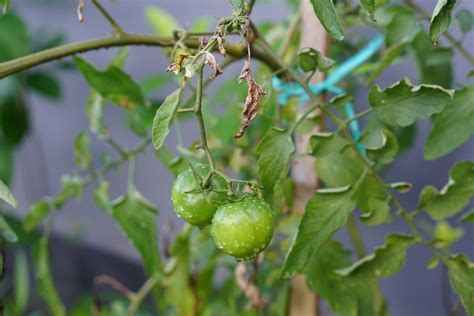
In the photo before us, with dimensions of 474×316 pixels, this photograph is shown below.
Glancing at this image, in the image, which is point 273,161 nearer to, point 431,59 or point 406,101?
point 406,101

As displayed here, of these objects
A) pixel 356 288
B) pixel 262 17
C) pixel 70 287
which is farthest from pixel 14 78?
pixel 356 288

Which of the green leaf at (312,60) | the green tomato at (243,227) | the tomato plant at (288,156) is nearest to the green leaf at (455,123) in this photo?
the tomato plant at (288,156)

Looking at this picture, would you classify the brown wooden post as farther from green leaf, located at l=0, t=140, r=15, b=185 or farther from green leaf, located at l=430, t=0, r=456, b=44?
green leaf, located at l=0, t=140, r=15, b=185

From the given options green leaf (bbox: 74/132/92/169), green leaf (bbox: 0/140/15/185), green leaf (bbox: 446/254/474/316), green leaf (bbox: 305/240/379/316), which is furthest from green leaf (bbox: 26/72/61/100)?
green leaf (bbox: 446/254/474/316)

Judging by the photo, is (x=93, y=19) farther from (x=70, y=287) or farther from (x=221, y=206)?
(x=221, y=206)

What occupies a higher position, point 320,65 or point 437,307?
point 320,65

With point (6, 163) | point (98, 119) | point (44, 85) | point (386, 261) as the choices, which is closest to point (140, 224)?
point (98, 119)
